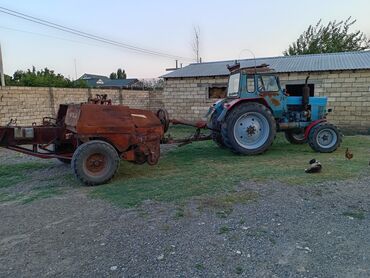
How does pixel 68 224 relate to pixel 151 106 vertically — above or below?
below

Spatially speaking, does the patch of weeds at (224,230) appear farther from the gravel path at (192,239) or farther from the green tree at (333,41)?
the green tree at (333,41)

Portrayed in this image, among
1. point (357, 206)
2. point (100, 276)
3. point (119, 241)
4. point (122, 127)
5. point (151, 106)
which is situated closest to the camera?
point (100, 276)

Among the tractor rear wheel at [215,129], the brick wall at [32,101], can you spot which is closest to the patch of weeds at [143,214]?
the tractor rear wheel at [215,129]

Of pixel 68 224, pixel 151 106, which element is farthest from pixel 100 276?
pixel 151 106

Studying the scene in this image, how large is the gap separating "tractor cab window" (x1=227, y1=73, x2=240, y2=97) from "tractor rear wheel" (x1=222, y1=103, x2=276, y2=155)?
0.61 metres

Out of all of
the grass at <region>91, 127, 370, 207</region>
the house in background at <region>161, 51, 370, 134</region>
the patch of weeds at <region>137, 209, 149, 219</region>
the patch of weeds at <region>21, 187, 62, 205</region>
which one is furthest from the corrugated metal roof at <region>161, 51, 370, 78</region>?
the patch of weeds at <region>137, 209, 149, 219</region>

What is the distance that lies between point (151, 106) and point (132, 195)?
1459cm

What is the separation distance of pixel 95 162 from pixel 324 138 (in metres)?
5.46

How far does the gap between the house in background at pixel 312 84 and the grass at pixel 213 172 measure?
12.6 feet

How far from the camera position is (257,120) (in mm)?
7707

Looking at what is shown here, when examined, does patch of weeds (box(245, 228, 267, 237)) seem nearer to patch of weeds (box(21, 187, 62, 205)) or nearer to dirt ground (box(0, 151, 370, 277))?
dirt ground (box(0, 151, 370, 277))

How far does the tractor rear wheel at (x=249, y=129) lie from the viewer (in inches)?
297

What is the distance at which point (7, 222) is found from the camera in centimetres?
383

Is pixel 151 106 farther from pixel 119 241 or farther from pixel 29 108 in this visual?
pixel 119 241
